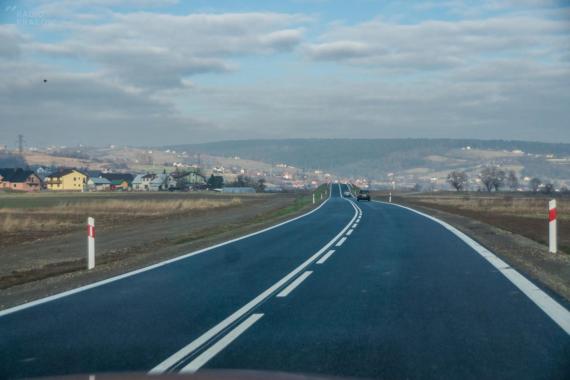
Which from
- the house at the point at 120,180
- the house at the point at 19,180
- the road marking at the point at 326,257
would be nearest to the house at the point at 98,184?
the house at the point at 120,180

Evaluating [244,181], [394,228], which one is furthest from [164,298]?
[244,181]

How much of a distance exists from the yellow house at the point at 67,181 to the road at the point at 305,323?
5617 inches

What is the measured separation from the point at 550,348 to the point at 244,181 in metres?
158

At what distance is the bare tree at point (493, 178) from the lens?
15675 centimetres

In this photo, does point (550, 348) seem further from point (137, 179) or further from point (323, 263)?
point (137, 179)

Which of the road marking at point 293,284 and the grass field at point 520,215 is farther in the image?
the grass field at point 520,215

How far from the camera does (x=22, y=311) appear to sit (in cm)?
898

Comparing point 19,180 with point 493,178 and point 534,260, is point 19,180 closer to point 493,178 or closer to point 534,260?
point 493,178

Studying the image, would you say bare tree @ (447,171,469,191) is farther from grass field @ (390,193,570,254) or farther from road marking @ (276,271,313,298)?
road marking @ (276,271,313,298)

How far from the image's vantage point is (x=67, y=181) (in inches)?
5935

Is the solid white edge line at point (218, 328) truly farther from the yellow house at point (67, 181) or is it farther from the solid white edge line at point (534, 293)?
the yellow house at point (67, 181)

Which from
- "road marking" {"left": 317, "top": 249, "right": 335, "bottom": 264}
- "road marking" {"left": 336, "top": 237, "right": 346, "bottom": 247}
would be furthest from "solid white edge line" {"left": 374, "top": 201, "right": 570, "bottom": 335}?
"road marking" {"left": 336, "top": 237, "right": 346, "bottom": 247}

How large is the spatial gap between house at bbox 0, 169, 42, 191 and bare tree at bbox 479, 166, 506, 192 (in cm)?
10393

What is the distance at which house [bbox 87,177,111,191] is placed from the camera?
149975 millimetres
